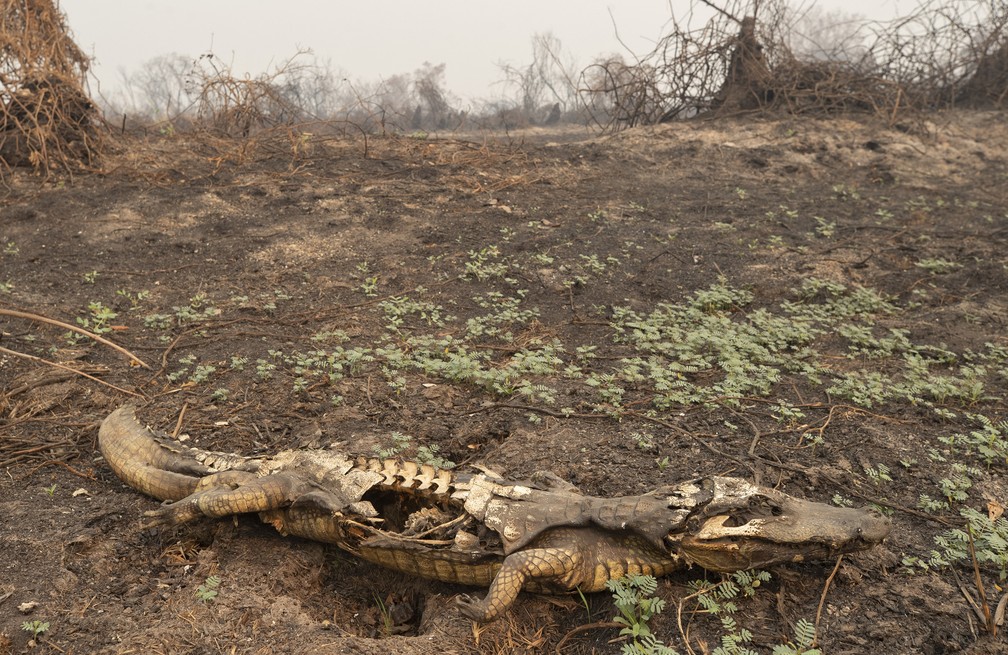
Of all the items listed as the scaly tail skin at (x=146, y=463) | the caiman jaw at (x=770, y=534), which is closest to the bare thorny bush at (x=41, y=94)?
the scaly tail skin at (x=146, y=463)

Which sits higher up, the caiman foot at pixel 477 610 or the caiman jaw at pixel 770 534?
the caiman jaw at pixel 770 534

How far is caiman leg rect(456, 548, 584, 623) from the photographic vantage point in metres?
2.71

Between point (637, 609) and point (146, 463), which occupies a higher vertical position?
point (146, 463)

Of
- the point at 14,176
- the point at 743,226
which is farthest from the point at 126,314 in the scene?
the point at 743,226

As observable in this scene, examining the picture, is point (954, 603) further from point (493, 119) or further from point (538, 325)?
point (493, 119)

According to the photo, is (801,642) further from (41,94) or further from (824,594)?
(41,94)

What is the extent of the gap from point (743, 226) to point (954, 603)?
5.85 m

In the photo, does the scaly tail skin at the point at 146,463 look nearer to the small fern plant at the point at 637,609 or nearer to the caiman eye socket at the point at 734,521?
the small fern plant at the point at 637,609

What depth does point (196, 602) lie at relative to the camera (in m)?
2.89

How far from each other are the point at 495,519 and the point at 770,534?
3.66 feet

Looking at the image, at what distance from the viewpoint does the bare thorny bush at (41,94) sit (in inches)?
328

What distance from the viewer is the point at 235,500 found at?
3215 mm

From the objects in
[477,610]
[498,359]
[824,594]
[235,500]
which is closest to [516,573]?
[477,610]

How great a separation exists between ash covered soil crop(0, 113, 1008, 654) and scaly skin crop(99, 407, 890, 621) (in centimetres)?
17
